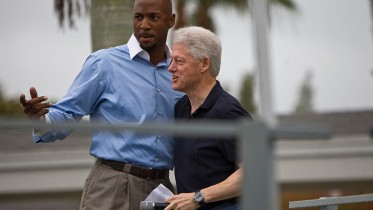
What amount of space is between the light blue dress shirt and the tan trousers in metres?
0.07

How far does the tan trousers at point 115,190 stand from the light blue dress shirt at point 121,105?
0.23 feet

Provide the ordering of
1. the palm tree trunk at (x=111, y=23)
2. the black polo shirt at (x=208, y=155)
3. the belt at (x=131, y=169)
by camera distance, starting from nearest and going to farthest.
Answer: the black polo shirt at (x=208, y=155) → the belt at (x=131, y=169) → the palm tree trunk at (x=111, y=23)

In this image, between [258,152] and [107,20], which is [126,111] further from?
[107,20]

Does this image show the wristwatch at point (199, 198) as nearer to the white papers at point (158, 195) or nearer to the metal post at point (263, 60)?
the white papers at point (158, 195)

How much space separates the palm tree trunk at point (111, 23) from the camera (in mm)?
6762

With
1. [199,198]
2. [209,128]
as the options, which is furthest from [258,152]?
[199,198]

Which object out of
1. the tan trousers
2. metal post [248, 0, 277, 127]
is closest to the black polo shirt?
the tan trousers

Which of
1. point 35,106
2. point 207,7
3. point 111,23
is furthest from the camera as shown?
point 207,7

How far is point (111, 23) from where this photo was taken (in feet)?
22.4

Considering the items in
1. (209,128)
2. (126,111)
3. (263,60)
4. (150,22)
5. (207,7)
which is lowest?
(209,128)

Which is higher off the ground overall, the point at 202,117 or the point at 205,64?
the point at 205,64

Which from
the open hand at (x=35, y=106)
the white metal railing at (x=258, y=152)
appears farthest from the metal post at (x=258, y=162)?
the open hand at (x=35, y=106)

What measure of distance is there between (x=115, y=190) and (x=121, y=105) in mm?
373

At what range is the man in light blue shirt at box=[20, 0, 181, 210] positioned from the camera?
14.9ft
